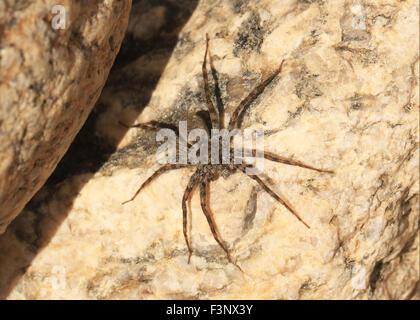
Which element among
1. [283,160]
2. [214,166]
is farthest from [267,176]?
[214,166]

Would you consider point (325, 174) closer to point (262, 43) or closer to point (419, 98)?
point (419, 98)

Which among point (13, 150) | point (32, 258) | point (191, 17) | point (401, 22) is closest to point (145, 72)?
point (191, 17)

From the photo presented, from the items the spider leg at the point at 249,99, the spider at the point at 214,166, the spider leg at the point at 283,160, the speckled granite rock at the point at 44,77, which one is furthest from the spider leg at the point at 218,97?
the speckled granite rock at the point at 44,77

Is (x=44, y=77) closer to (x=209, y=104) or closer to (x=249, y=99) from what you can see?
(x=209, y=104)
